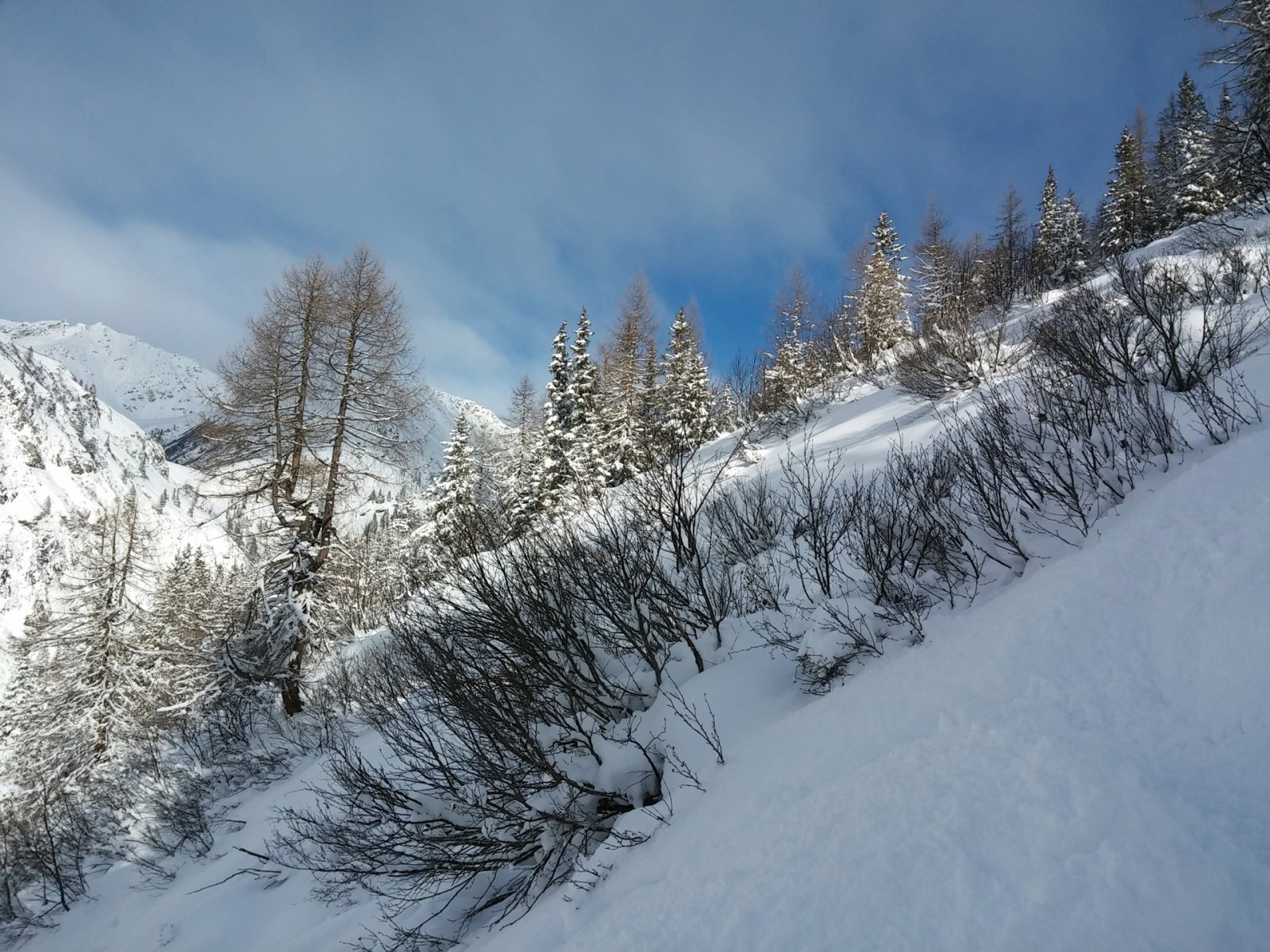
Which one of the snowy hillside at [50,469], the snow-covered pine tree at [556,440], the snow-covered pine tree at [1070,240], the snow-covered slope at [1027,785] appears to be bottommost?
the snow-covered slope at [1027,785]

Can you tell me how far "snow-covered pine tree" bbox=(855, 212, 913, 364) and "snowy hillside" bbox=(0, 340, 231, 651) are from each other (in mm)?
43177

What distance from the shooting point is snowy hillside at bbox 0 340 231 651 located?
4447 cm

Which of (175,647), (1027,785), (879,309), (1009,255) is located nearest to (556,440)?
(175,647)

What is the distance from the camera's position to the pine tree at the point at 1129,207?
2948 cm

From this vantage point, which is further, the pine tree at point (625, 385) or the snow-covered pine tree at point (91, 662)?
the pine tree at point (625, 385)

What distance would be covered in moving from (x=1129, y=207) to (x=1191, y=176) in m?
6.04

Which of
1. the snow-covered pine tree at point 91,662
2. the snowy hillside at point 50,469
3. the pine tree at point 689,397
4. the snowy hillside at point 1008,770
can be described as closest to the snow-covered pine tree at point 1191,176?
the pine tree at point 689,397

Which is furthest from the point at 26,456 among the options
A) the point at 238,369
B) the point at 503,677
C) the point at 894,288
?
the point at 894,288

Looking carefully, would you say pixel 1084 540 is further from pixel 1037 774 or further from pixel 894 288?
pixel 894 288

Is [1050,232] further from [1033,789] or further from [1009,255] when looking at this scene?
[1033,789]

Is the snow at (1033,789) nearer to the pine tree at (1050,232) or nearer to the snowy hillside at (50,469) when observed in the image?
the pine tree at (1050,232)

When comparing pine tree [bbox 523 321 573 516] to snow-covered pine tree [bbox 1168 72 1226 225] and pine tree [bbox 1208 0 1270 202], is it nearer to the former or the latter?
pine tree [bbox 1208 0 1270 202]

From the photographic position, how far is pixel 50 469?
57312mm

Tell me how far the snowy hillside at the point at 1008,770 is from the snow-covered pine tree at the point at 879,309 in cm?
1907
